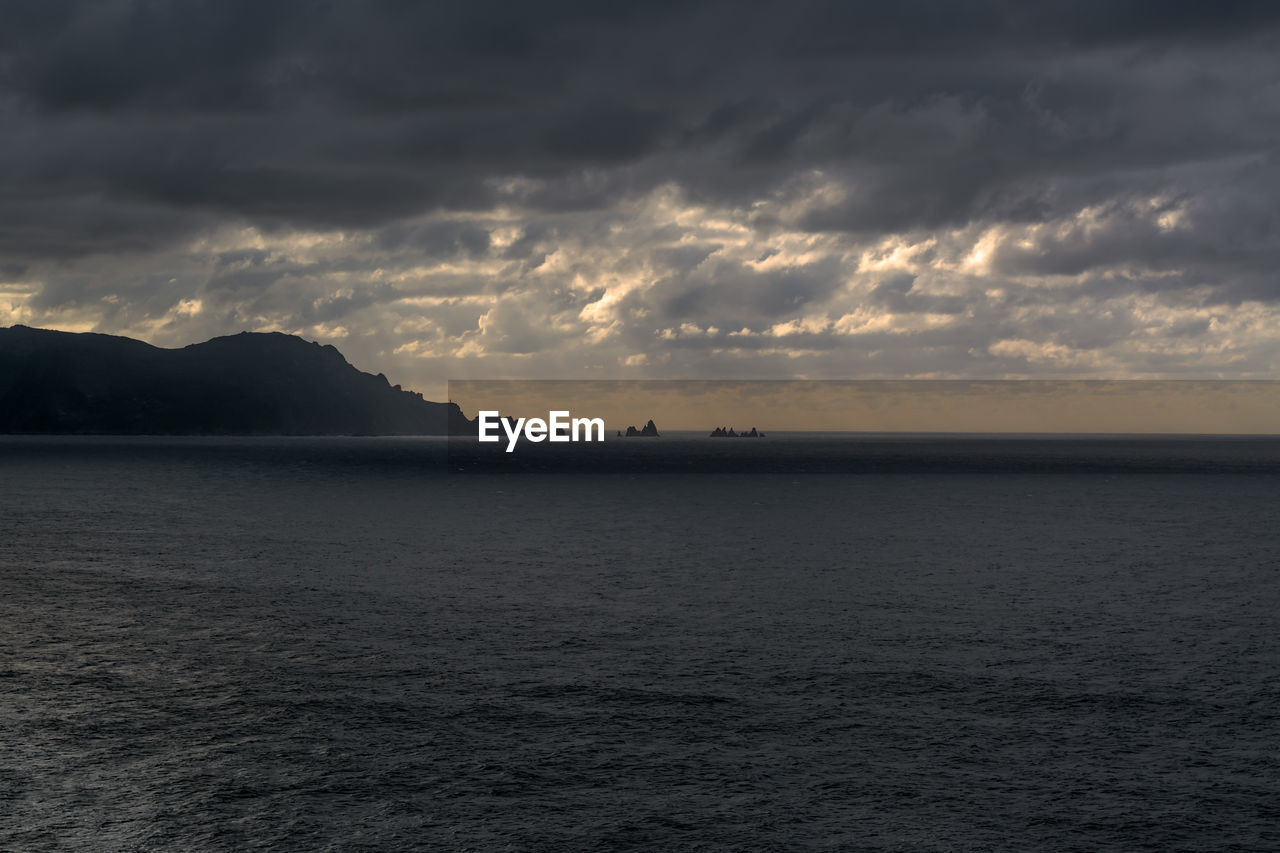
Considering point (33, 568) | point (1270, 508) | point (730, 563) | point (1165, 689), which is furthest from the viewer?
point (1270, 508)

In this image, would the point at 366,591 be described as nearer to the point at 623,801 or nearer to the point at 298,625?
the point at 298,625

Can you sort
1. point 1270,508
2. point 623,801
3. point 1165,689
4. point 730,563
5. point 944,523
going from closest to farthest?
point 623,801, point 1165,689, point 730,563, point 944,523, point 1270,508

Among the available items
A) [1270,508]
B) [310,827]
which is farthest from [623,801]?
[1270,508]

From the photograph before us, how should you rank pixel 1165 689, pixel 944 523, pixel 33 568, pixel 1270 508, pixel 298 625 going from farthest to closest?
pixel 1270 508
pixel 944 523
pixel 33 568
pixel 298 625
pixel 1165 689

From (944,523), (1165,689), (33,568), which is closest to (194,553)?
(33,568)

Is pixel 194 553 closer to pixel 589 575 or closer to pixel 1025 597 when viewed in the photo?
pixel 589 575

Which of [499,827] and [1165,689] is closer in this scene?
[499,827]
